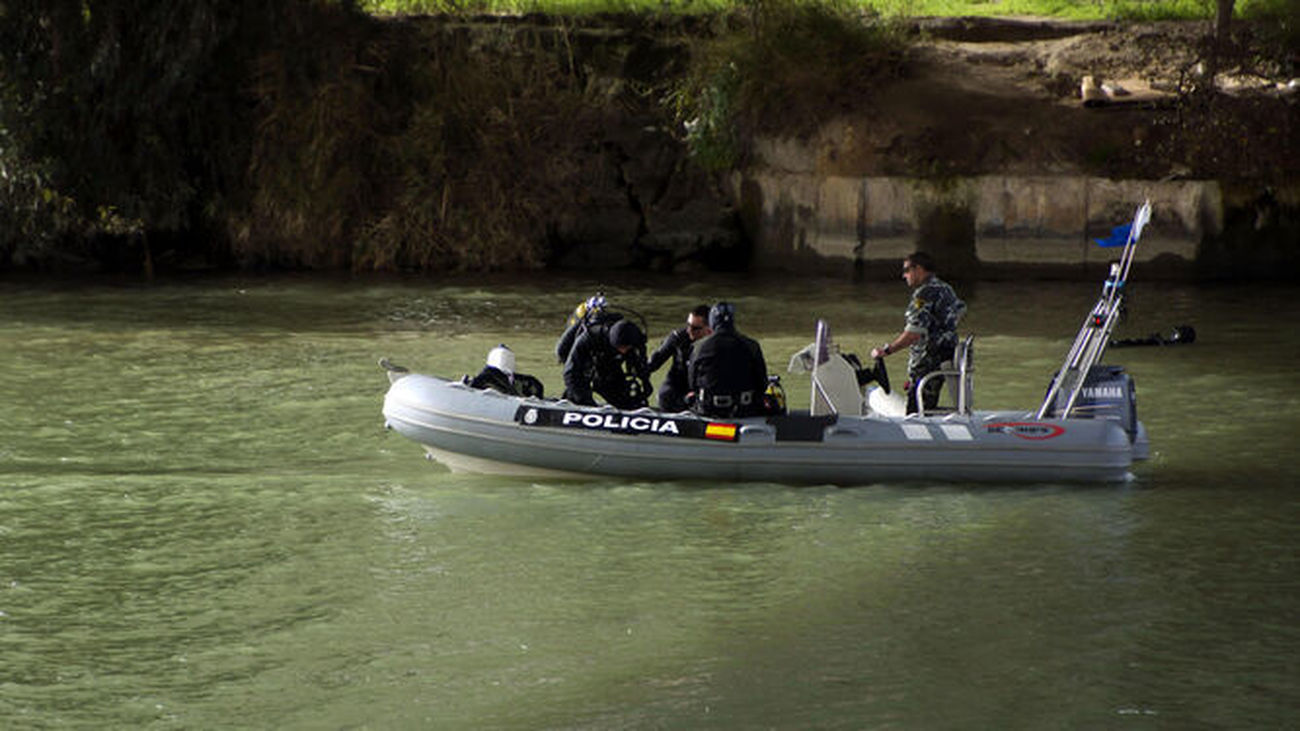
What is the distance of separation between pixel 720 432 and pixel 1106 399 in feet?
7.99

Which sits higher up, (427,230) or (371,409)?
(427,230)

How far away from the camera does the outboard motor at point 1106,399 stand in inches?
429

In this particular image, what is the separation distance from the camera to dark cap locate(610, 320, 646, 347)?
11305 mm

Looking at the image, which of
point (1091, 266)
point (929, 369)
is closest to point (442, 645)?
point (929, 369)

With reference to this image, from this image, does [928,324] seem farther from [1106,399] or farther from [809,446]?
[809,446]

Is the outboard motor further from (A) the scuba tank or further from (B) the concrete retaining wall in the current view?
(B) the concrete retaining wall

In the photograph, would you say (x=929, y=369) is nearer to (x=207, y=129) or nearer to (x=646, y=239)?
(x=646, y=239)

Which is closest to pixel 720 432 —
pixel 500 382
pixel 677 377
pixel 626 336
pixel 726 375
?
pixel 726 375

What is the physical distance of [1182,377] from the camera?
15.2m

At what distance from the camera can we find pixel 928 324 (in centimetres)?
1198

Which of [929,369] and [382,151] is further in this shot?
[382,151]

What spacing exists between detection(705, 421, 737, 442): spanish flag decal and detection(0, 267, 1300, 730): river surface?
0.34 meters

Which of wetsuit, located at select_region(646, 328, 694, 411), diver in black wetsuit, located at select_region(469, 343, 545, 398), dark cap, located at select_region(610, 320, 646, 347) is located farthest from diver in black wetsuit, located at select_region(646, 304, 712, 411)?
diver in black wetsuit, located at select_region(469, 343, 545, 398)

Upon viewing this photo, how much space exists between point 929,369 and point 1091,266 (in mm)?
11173
